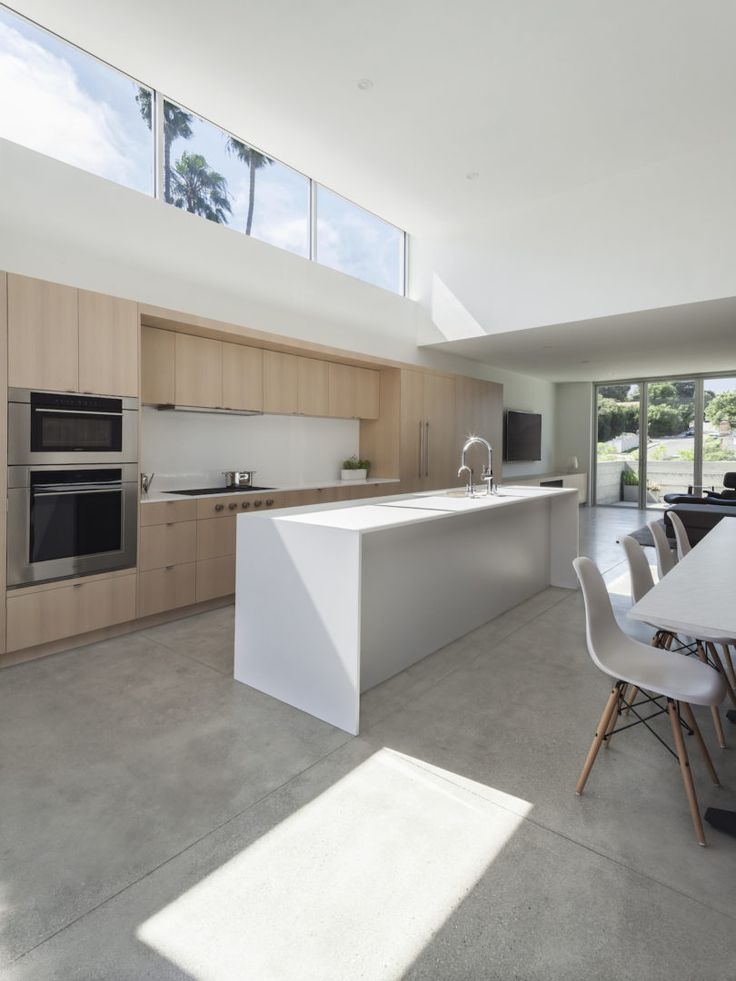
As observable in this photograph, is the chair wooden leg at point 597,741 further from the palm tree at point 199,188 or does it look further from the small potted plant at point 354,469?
the palm tree at point 199,188

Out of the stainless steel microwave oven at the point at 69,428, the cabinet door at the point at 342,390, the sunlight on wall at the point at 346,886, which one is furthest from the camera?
the cabinet door at the point at 342,390

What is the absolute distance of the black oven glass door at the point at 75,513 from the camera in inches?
124

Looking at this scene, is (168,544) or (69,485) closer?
(69,485)

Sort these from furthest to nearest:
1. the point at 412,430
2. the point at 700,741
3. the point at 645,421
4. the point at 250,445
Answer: the point at 645,421 < the point at 412,430 < the point at 250,445 < the point at 700,741

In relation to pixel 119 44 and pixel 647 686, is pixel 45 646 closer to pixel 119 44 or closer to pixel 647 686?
pixel 647 686

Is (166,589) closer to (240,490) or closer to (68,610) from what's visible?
(68,610)

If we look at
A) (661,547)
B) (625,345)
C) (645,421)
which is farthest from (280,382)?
(645,421)

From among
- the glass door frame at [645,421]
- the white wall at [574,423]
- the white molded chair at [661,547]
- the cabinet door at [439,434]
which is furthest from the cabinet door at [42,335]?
the glass door frame at [645,421]

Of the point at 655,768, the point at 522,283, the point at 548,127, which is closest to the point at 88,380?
the point at 655,768

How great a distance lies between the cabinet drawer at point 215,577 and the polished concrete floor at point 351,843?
4.21 feet

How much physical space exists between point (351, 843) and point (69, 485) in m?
2.59

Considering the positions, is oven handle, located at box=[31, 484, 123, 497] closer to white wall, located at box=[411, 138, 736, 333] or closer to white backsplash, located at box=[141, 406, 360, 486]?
white backsplash, located at box=[141, 406, 360, 486]

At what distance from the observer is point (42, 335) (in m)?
3.10

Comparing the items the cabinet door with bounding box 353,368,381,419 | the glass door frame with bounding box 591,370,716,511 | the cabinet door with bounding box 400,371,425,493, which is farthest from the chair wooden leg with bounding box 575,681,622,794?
the glass door frame with bounding box 591,370,716,511
